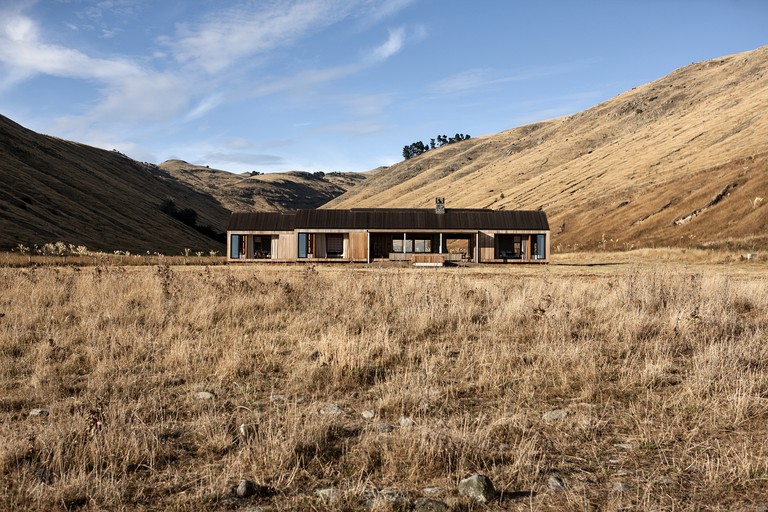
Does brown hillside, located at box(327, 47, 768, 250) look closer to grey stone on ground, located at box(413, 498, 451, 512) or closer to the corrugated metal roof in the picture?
the corrugated metal roof

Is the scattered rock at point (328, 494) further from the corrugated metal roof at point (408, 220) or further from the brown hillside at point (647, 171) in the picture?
the brown hillside at point (647, 171)

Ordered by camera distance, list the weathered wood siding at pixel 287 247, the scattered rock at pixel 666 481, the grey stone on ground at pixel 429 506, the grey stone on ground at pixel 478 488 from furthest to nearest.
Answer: the weathered wood siding at pixel 287 247 → the scattered rock at pixel 666 481 → the grey stone on ground at pixel 478 488 → the grey stone on ground at pixel 429 506

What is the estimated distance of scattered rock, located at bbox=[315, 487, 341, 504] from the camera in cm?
353

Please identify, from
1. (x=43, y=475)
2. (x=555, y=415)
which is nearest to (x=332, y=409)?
(x=555, y=415)

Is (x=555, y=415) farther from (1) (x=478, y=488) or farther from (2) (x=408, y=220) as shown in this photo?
(2) (x=408, y=220)

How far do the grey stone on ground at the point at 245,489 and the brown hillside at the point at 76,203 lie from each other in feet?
152

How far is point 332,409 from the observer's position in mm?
5305

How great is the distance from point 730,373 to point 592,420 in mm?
2339

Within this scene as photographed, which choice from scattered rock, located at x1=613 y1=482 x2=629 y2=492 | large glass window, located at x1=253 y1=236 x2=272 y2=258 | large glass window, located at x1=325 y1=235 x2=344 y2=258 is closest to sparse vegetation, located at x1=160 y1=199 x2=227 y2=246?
large glass window, located at x1=253 y1=236 x2=272 y2=258

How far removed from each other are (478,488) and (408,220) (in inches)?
1516

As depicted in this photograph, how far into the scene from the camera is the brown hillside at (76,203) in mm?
54406

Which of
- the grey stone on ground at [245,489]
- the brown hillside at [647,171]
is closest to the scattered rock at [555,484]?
the grey stone on ground at [245,489]

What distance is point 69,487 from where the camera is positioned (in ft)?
11.9

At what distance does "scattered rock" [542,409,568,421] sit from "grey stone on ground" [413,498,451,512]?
1934 mm
